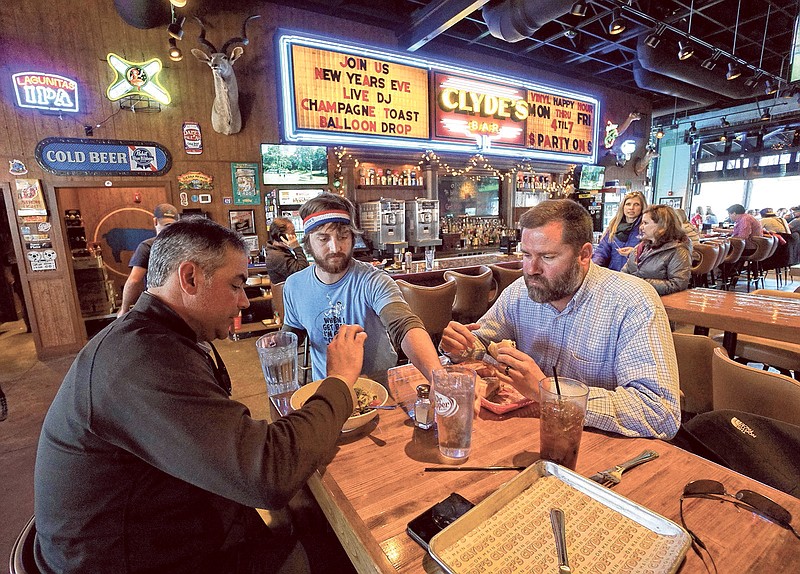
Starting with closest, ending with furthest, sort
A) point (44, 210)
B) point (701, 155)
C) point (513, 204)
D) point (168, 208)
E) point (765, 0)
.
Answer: point (168, 208)
point (44, 210)
point (765, 0)
point (513, 204)
point (701, 155)

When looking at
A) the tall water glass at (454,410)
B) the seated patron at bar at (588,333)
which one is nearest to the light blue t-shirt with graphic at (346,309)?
the seated patron at bar at (588,333)

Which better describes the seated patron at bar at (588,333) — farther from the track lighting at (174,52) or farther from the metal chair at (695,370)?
the track lighting at (174,52)

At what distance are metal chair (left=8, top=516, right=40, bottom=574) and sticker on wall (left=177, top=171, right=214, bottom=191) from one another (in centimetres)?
574

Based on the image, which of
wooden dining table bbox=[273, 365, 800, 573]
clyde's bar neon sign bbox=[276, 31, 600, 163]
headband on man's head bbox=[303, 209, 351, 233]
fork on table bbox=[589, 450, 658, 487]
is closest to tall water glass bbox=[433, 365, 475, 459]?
wooden dining table bbox=[273, 365, 800, 573]

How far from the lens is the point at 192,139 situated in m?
5.82

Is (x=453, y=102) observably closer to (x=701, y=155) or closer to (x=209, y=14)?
(x=209, y=14)

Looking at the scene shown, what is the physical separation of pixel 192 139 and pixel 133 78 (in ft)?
3.16

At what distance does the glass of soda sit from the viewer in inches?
40.6

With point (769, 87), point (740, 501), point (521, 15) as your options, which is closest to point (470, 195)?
point (521, 15)

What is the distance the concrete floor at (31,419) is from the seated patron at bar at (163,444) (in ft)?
1.32

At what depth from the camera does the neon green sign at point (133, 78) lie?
5.20m

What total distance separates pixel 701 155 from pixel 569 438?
64.7ft

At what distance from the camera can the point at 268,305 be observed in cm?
638

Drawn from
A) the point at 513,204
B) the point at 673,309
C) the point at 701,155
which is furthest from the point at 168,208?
the point at 701,155
